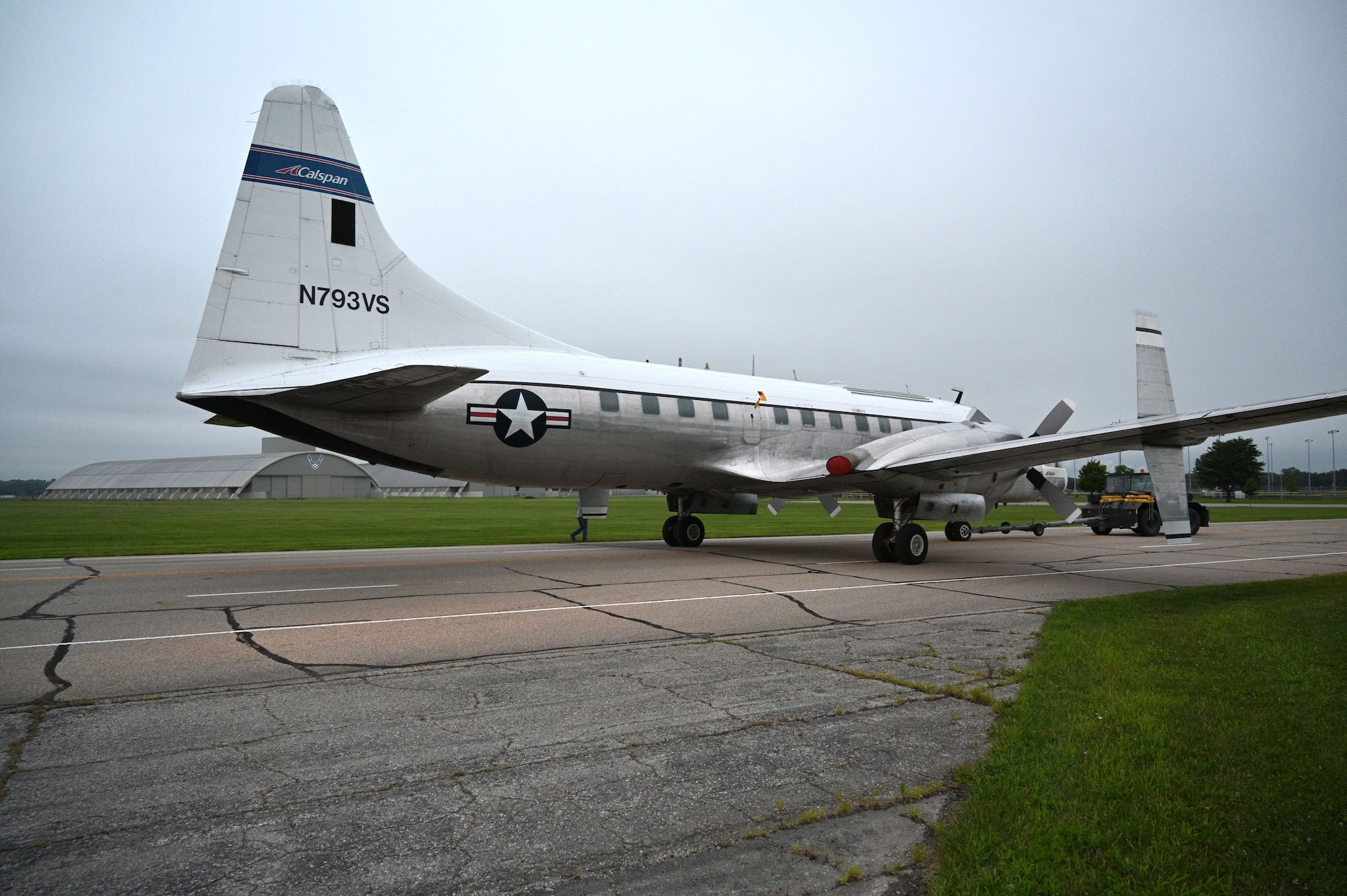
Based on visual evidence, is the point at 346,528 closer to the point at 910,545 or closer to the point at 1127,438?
the point at 910,545

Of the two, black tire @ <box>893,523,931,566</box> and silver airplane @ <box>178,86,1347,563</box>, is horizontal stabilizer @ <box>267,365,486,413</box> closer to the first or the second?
silver airplane @ <box>178,86,1347,563</box>

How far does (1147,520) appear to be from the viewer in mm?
26922

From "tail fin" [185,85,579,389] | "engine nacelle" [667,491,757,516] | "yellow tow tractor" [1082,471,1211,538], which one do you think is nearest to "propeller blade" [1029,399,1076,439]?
"engine nacelle" [667,491,757,516]

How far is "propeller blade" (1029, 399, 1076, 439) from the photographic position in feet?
58.8

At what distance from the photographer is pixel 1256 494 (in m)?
107

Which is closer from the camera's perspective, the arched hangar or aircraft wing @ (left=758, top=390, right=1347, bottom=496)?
aircraft wing @ (left=758, top=390, right=1347, bottom=496)

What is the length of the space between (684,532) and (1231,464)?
96.4 meters

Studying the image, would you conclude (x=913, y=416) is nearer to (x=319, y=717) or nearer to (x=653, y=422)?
(x=653, y=422)

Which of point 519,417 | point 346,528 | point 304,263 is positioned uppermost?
point 304,263

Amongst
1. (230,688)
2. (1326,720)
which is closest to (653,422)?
(230,688)

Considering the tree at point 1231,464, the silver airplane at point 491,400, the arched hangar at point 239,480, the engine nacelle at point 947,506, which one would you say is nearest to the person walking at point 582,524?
the silver airplane at point 491,400

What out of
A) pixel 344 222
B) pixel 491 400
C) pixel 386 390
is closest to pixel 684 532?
pixel 491 400

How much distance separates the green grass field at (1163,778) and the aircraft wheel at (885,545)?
858cm

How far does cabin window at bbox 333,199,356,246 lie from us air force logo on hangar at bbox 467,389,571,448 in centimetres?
335
